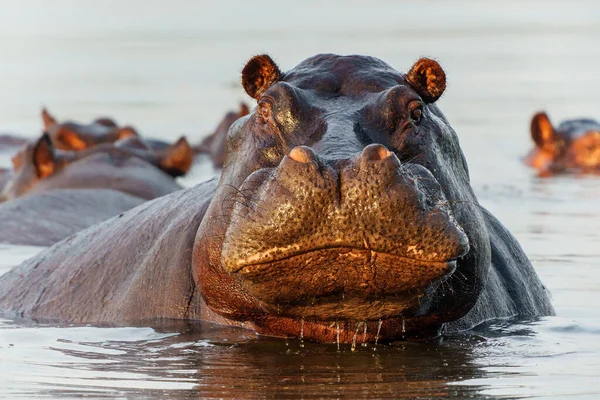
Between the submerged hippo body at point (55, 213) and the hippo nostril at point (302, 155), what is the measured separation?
21.8 feet

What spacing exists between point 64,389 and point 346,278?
3.91 ft

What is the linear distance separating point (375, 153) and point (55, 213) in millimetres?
7489

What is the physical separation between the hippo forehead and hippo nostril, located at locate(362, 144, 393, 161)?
0.92m

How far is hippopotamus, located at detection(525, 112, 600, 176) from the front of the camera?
745 inches

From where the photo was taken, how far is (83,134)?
17000 mm

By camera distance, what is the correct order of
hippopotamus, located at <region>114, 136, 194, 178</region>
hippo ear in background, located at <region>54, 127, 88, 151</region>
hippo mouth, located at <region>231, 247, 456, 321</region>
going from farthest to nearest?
1. hippo ear in background, located at <region>54, 127, 88, 151</region>
2. hippopotamus, located at <region>114, 136, 194, 178</region>
3. hippo mouth, located at <region>231, 247, 456, 321</region>

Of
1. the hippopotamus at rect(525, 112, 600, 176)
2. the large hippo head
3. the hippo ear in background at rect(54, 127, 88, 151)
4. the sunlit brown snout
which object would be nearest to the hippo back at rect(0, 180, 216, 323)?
the large hippo head

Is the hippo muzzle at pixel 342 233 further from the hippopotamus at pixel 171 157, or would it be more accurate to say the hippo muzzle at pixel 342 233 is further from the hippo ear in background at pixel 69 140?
the hippo ear in background at pixel 69 140

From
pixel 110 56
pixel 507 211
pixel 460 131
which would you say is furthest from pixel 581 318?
pixel 110 56

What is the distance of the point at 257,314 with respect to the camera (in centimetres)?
659

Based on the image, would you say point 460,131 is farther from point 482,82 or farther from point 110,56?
point 110,56

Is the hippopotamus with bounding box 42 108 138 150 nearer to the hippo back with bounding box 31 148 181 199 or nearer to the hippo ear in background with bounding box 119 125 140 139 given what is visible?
the hippo ear in background with bounding box 119 125 140 139

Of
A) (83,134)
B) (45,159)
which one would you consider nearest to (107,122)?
(83,134)

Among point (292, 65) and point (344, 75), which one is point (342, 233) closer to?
point (344, 75)
